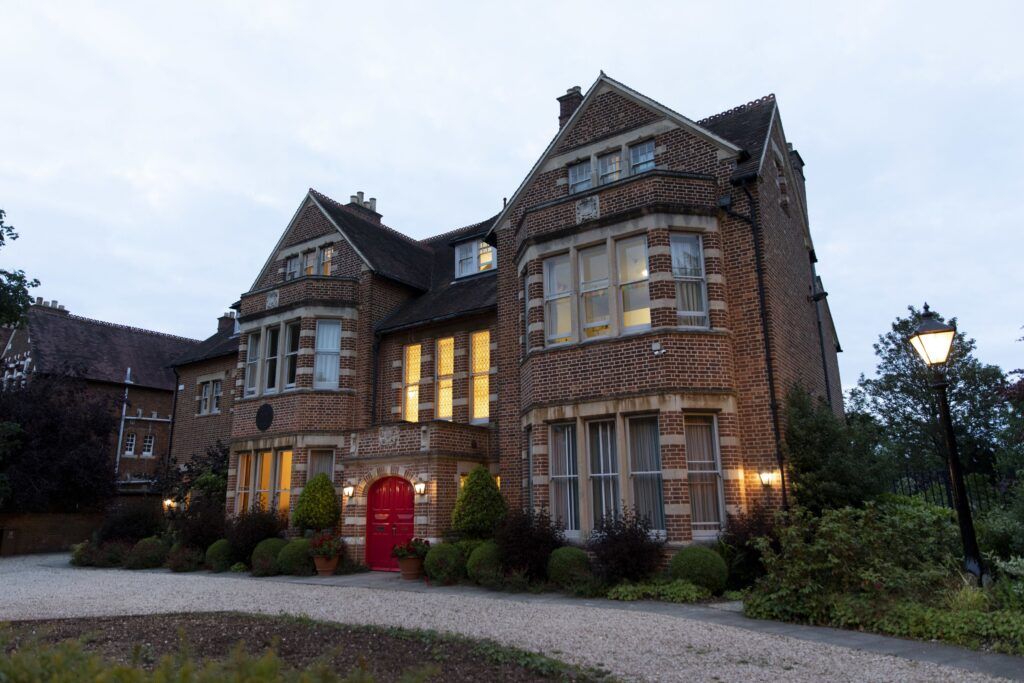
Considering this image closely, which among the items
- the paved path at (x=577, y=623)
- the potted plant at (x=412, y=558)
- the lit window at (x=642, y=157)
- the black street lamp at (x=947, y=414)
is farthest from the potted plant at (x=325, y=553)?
the black street lamp at (x=947, y=414)

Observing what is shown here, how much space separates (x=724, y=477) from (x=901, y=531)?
3381 millimetres

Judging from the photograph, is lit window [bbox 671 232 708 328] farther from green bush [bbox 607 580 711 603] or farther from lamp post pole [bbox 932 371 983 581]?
lamp post pole [bbox 932 371 983 581]

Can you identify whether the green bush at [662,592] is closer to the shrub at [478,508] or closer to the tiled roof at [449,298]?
the shrub at [478,508]

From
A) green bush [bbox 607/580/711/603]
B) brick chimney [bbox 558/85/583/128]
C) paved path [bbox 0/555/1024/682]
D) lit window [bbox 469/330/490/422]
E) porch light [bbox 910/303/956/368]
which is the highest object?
brick chimney [bbox 558/85/583/128]

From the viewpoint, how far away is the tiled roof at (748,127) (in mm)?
14863

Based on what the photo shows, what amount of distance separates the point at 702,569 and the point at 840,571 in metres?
2.69

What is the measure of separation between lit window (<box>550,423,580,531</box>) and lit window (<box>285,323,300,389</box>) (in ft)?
31.0

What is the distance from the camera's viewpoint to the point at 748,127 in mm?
16656

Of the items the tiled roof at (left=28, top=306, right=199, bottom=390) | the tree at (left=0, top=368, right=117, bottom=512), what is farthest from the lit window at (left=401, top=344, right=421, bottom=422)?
the tiled roof at (left=28, top=306, right=199, bottom=390)

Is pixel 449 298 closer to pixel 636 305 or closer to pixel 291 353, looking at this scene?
pixel 291 353

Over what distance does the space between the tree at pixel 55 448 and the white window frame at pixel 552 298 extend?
19934 mm

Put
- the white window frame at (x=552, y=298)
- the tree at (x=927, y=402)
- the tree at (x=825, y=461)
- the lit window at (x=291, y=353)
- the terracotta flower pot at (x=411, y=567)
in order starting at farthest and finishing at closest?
the tree at (x=927, y=402) < the lit window at (x=291, y=353) < the terracotta flower pot at (x=411, y=567) < the white window frame at (x=552, y=298) < the tree at (x=825, y=461)

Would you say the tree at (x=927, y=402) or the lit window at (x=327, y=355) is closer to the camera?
the lit window at (x=327, y=355)

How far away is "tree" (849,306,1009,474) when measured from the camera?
34531mm
